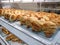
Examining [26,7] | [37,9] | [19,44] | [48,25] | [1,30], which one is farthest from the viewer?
[26,7]

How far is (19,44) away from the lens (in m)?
2.08

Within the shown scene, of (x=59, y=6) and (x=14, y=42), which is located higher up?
(x=59, y=6)

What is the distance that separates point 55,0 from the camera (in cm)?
216

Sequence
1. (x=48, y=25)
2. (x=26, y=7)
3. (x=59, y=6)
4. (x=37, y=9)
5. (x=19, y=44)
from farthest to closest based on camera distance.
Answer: (x=26, y=7)
(x=37, y=9)
(x=59, y=6)
(x=19, y=44)
(x=48, y=25)

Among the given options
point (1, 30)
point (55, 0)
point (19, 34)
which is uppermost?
point (55, 0)

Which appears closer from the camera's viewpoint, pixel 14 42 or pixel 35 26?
pixel 35 26

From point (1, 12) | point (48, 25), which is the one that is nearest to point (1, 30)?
point (1, 12)

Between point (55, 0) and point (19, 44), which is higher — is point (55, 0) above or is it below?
above

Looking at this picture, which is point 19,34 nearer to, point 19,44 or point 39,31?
point 39,31

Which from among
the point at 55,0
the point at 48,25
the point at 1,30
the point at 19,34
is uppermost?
the point at 55,0

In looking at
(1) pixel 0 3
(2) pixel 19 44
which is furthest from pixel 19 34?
(1) pixel 0 3

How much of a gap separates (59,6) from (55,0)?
0.17 metres

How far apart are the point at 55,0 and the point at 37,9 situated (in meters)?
0.71

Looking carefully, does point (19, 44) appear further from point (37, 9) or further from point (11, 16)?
point (37, 9)
